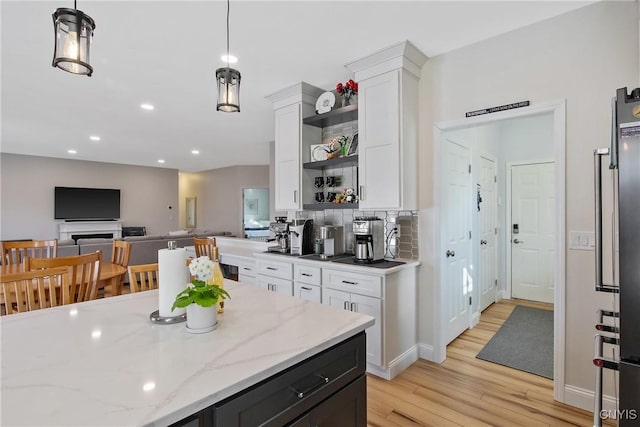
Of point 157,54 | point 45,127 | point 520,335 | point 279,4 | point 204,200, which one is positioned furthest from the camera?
point 204,200

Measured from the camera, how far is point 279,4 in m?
2.17

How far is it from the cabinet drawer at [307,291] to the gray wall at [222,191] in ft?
22.2

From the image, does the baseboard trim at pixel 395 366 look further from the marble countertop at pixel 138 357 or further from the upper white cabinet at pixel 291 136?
the upper white cabinet at pixel 291 136

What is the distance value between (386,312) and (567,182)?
1.62 metres

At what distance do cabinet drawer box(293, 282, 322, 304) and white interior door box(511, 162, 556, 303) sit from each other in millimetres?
3631

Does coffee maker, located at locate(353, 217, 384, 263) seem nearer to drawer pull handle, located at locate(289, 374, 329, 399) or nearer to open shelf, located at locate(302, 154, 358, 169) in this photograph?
open shelf, located at locate(302, 154, 358, 169)

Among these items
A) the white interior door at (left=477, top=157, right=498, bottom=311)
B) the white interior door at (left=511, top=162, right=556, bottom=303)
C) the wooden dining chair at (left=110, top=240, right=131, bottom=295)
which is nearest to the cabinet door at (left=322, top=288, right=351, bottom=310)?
the wooden dining chair at (left=110, top=240, right=131, bottom=295)

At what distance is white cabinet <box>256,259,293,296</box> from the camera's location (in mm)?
3250

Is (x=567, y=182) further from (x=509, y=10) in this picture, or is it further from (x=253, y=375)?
A: (x=253, y=375)

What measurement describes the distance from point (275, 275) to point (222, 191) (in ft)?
24.3

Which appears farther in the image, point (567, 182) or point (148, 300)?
point (567, 182)

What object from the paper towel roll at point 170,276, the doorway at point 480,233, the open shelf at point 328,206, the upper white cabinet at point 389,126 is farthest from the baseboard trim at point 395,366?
the paper towel roll at point 170,276

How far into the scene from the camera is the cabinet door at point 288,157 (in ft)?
11.7

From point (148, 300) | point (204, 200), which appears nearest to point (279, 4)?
point (148, 300)
